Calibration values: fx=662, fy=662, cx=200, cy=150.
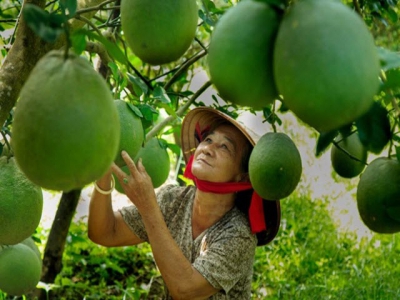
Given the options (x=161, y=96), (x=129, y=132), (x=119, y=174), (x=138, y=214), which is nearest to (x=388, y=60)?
(x=129, y=132)

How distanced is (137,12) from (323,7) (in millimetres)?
173

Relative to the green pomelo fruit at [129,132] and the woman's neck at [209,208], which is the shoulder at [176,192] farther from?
the green pomelo fruit at [129,132]

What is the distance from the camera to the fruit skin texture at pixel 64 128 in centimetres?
51

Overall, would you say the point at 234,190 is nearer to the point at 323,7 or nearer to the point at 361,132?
the point at 361,132

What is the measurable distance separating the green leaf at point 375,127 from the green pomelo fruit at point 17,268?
1.19 m

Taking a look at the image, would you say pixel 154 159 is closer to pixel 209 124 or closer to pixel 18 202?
pixel 209 124

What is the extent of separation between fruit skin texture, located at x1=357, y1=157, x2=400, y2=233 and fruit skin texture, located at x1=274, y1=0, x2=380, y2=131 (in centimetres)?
34

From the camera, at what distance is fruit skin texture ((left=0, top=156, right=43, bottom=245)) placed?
1.01m

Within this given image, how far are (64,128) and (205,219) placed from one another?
1763mm

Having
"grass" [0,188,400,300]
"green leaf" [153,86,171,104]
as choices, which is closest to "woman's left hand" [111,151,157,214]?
"green leaf" [153,86,171,104]

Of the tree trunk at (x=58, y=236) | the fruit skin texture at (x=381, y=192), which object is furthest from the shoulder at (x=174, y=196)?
the fruit skin texture at (x=381, y=192)

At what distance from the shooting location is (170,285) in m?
1.99

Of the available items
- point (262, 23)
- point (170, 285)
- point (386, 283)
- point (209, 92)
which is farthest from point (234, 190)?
point (209, 92)

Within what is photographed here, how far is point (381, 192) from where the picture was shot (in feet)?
2.76
